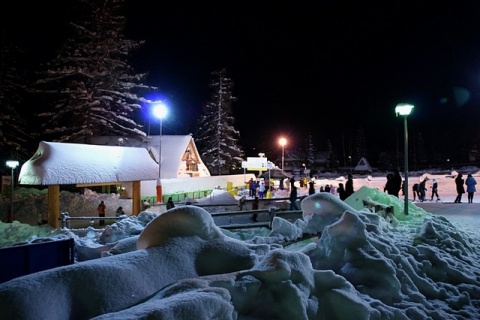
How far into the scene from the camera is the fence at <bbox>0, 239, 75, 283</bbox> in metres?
5.43

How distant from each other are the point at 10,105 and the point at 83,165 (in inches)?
847

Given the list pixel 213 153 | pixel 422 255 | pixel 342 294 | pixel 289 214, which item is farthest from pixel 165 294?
pixel 213 153

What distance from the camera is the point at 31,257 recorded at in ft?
18.5

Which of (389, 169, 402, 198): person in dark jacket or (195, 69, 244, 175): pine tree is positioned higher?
(195, 69, 244, 175): pine tree

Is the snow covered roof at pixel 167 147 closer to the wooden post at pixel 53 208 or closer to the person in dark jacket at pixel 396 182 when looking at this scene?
the wooden post at pixel 53 208

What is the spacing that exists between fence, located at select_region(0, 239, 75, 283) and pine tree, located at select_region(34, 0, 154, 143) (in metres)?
25.1

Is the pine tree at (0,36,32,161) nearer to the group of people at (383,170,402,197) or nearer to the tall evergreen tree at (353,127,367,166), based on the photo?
the group of people at (383,170,402,197)

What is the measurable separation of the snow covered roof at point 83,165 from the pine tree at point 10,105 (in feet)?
59.4

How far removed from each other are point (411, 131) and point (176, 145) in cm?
7225

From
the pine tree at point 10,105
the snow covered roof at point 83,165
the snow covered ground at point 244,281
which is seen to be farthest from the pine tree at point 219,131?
the snow covered ground at point 244,281

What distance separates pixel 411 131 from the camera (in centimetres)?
8644

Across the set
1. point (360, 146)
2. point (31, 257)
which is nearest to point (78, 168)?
point (31, 257)

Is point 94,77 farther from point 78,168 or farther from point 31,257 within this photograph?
point 31,257

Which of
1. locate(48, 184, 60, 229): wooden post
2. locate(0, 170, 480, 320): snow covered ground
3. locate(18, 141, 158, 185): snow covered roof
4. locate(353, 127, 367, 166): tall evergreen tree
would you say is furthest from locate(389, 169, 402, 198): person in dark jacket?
locate(353, 127, 367, 166): tall evergreen tree
